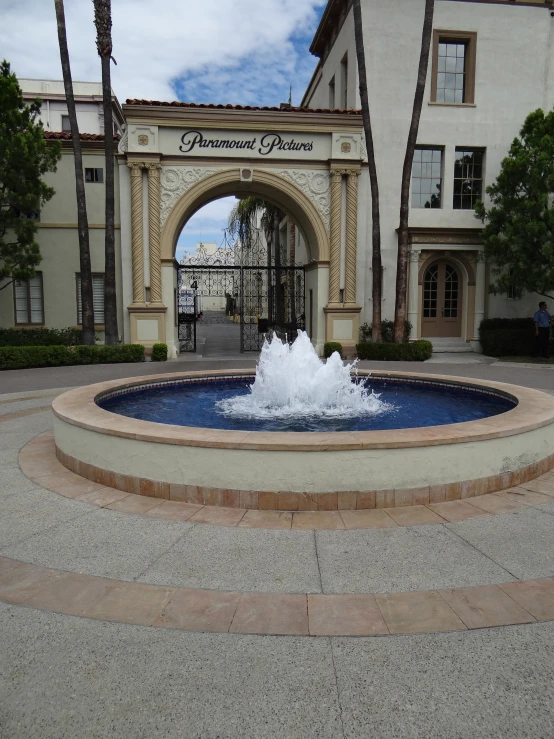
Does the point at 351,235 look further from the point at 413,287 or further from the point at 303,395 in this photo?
the point at 303,395

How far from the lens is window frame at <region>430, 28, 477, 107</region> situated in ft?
68.8

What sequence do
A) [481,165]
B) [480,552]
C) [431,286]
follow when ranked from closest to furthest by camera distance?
[480,552]
[481,165]
[431,286]

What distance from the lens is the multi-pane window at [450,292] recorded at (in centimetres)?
2225

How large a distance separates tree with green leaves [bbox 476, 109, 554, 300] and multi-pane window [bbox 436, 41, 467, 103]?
329 cm

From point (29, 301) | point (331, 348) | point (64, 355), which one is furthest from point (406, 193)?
point (29, 301)

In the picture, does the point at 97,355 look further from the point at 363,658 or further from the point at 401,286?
the point at 363,658

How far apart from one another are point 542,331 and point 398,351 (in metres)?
5.31

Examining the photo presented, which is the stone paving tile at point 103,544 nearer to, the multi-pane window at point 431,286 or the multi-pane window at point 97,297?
the multi-pane window at point 97,297

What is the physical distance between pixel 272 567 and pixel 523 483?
129 inches

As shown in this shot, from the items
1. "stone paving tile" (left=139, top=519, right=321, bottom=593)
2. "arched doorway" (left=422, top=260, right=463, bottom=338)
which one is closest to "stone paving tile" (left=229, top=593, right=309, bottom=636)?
"stone paving tile" (left=139, top=519, right=321, bottom=593)

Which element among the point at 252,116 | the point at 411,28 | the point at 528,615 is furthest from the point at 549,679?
the point at 411,28

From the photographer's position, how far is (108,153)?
18.1 m

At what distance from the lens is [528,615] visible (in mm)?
3385

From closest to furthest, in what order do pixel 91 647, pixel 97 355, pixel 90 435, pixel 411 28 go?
pixel 91 647 → pixel 90 435 → pixel 97 355 → pixel 411 28
